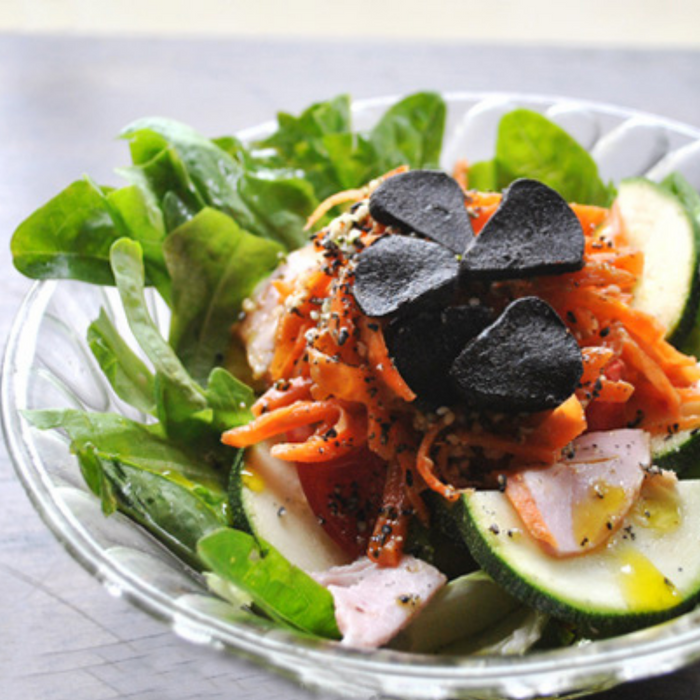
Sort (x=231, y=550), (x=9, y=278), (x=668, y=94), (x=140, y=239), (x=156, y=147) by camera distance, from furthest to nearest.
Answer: (x=668, y=94) → (x=9, y=278) → (x=156, y=147) → (x=140, y=239) → (x=231, y=550)

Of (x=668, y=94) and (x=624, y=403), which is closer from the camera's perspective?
(x=624, y=403)

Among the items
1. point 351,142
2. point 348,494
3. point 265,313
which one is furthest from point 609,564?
point 351,142

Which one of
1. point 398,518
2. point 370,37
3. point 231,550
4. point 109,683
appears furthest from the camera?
point 370,37

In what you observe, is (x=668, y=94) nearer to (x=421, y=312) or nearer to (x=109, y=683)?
(x=421, y=312)

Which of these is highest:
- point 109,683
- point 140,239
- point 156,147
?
point 156,147

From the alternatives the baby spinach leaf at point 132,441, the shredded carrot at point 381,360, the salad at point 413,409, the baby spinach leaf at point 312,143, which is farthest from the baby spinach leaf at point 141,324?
the baby spinach leaf at point 312,143

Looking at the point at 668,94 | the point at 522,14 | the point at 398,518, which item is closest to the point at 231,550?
the point at 398,518

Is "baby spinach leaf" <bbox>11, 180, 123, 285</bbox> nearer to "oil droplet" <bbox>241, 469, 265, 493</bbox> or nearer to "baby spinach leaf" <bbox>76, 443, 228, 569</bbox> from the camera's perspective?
"baby spinach leaf" <bbox>76, 443, 228, 569</bbox>

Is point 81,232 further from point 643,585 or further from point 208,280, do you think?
point 643,585
